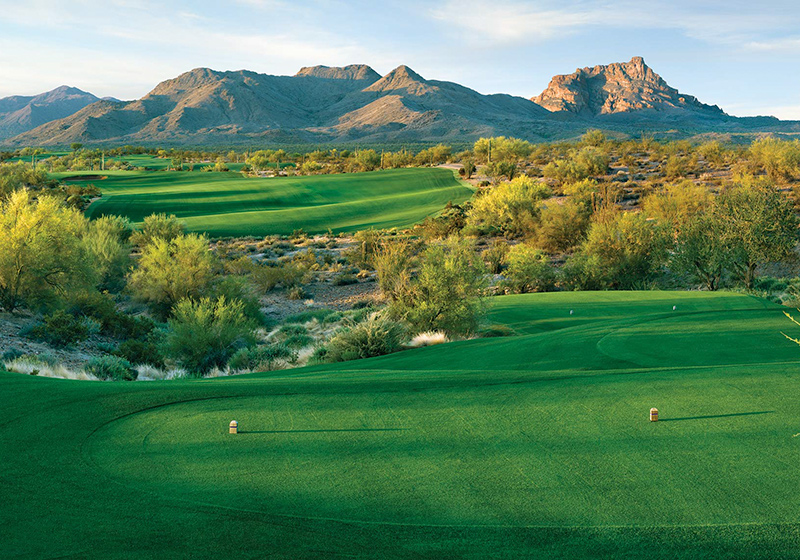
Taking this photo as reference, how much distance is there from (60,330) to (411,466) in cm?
1620

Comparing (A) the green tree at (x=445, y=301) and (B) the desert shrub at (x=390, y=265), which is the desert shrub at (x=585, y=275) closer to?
(B) the desert shrub at (x=390, y=265)

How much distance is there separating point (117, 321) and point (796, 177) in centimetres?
5514

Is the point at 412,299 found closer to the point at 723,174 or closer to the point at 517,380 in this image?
the point at 517,380

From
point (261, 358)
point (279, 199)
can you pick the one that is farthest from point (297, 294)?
point (279, 199)

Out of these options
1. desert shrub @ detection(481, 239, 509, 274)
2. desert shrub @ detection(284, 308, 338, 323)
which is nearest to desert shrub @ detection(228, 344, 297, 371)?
desert shrub @ detection(284, 308, 338, 323)

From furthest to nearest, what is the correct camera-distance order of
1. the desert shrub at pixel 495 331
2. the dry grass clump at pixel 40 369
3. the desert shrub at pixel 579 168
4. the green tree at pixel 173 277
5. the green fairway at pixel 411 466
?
the desert shrub at pixel 579 168 → the green tree at pixel 173 277 → the desert shrub at pixel 495 331 → the dry grass clump at pixel 40 369 → the green fairway at pixel 411 466

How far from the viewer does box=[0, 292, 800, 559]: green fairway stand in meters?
→ 4.98

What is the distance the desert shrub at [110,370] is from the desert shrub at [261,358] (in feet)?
8.71

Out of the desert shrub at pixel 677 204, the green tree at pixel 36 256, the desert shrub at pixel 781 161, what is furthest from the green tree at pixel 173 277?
the desert shrub at pixel 781 161

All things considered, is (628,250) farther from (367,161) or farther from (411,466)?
(367,161)

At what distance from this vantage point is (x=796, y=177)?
53.2 meters

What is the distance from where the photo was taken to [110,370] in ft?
50.3

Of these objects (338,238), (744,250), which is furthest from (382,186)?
(744,250)

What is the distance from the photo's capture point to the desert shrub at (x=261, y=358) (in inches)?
657
